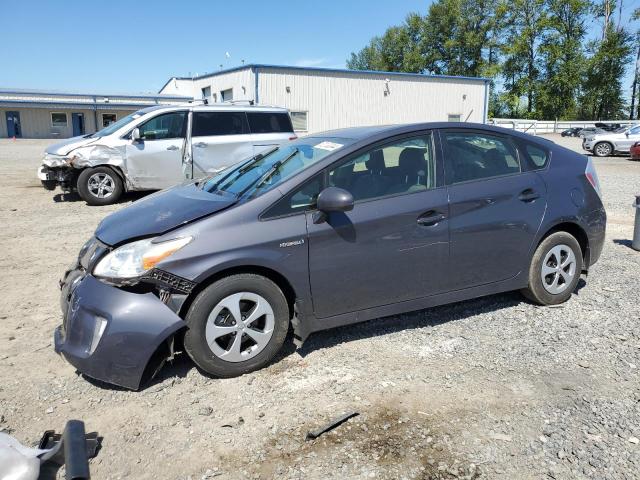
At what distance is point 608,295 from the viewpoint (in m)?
5.15

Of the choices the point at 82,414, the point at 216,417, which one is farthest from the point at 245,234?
the point at 82,414

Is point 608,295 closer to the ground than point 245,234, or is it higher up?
closer to the ground

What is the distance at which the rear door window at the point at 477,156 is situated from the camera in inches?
168

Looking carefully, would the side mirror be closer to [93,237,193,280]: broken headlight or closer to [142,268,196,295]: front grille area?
[93,237,193,280]: broken headlight

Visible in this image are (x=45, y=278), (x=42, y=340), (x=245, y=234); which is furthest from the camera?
(x=45, y=278)

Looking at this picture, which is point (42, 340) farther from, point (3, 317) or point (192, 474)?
point (192, 474)

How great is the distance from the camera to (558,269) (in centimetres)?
474

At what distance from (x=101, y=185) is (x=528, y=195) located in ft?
27.3

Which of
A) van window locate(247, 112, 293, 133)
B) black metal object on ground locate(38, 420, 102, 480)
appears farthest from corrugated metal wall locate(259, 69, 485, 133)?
black metal object on ground locate(38, 420, 102, 480)

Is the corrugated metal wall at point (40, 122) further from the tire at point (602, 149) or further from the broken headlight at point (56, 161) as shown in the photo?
the broken headlight at point (56, 161)

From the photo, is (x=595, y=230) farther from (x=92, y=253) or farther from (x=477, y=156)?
(x=92, y=253)

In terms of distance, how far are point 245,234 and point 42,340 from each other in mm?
2007

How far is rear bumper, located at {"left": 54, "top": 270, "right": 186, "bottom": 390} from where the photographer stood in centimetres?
321

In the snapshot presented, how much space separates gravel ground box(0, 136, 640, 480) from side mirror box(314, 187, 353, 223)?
1113mm
